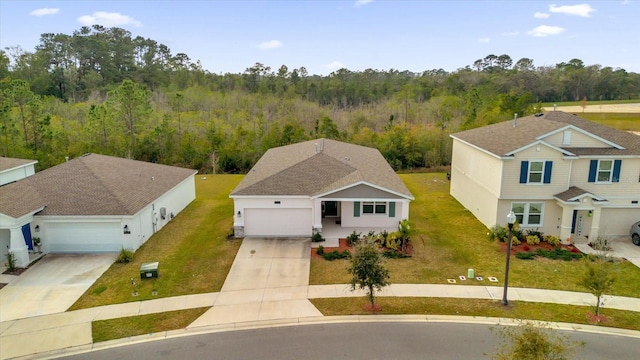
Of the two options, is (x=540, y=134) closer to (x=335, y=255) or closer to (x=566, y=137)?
(x=566, y=137)

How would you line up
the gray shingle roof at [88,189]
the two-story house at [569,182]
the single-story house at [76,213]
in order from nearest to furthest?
the single-story house at [76,213]
the gray shingle roof at [88,189]
the two-story house at [569,182]

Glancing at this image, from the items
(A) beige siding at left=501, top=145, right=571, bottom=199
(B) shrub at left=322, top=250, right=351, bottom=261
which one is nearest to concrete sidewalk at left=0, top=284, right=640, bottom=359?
(B) shrub at left=322, top=250, right=351, bottom=261

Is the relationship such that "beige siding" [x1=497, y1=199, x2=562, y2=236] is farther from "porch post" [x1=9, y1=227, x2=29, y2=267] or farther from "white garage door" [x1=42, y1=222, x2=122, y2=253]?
"porch post" [x1=9, y1=227, x2=29, y2=267]

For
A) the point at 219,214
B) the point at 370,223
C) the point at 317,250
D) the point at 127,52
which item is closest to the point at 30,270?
the point at 219,214

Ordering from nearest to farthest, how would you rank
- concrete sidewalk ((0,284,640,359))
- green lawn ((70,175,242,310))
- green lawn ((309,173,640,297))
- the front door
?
concrete sidewalk ((0,284,640,359)) → green lawn ((70,175,242,310)) → green lawn ((309,173,640,297)) → the front door

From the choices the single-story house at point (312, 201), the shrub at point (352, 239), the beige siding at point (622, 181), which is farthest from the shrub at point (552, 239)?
the shrub at point (352, 239)

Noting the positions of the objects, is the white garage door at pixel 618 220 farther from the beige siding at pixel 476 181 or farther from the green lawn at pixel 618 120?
the green lawn at pixel 618 120
